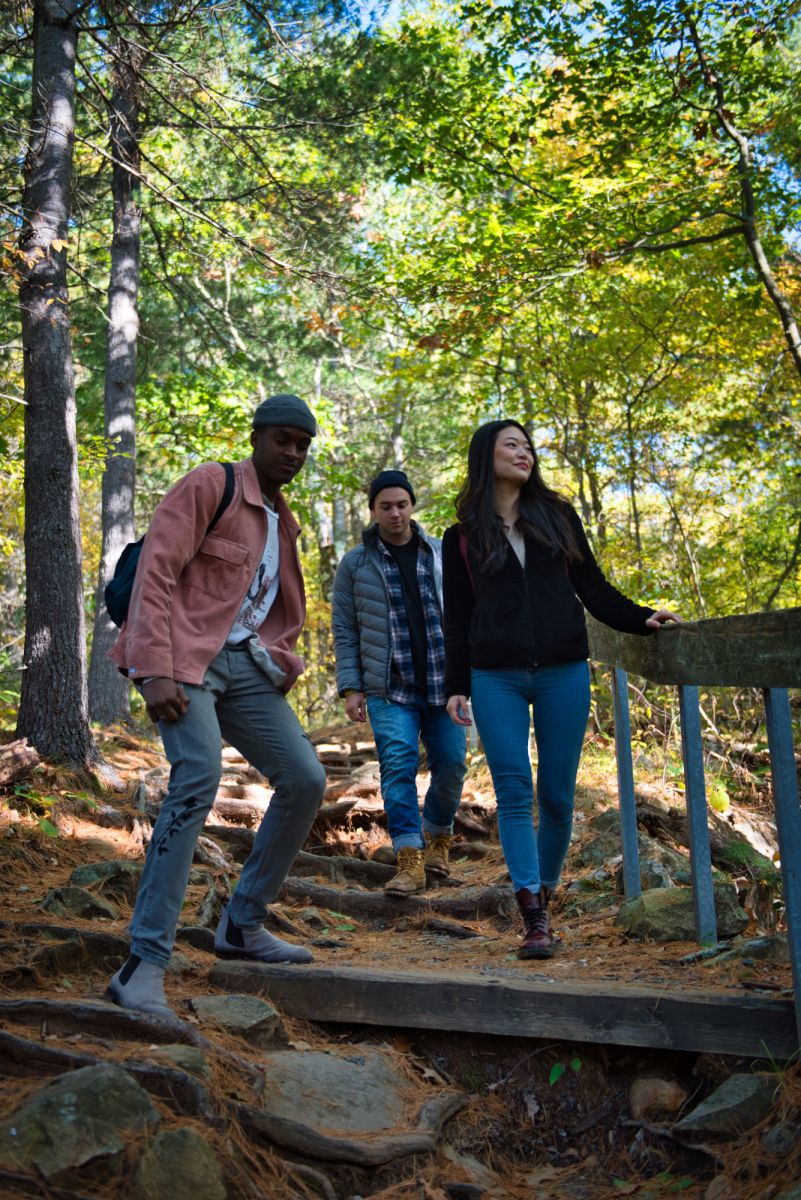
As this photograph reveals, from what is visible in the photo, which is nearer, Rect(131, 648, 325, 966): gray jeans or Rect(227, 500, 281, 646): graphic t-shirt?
Rect(131, 648, 325, 966): gray jeans

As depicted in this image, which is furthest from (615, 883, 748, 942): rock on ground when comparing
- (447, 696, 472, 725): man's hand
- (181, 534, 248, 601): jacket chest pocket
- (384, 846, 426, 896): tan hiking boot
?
(181, 534, 248, 601): jacket chest pocket

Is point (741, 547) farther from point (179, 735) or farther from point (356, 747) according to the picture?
point (179, 735)

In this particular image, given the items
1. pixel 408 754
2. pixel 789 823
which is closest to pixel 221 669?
pixel 789 823

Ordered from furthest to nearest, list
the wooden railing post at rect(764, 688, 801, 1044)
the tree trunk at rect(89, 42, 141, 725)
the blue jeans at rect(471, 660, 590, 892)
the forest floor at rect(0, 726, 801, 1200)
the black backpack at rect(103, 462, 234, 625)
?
1. the tree trunk at rect(89, 42, 141, 725)
2. the blue jeans at rect(471, 660, 590, 892)
3. the black backpack at rect(103, 462, 234, 625)
4. the wooden railing post at rect(764, 688, 801, 1044)
5. the forest floor at rect(0, 726, 801, 1200)

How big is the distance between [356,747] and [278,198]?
6.25 m

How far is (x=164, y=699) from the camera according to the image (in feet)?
10.9

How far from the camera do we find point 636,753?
30.7 ft

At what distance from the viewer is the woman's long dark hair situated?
4.36 meters

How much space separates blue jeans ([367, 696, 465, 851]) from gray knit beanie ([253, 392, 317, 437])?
99.4 inches

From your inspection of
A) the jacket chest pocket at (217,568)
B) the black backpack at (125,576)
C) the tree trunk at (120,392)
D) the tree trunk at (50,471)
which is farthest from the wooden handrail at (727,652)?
the tree trunk at (120,392)

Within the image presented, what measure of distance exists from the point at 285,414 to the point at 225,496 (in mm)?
399

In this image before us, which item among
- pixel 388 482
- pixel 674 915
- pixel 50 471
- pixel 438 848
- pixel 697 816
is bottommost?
pixel 674 915

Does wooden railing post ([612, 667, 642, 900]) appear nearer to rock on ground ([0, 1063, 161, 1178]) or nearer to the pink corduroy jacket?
the pink corduroy jacket

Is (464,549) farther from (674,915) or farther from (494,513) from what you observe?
(674,915)
